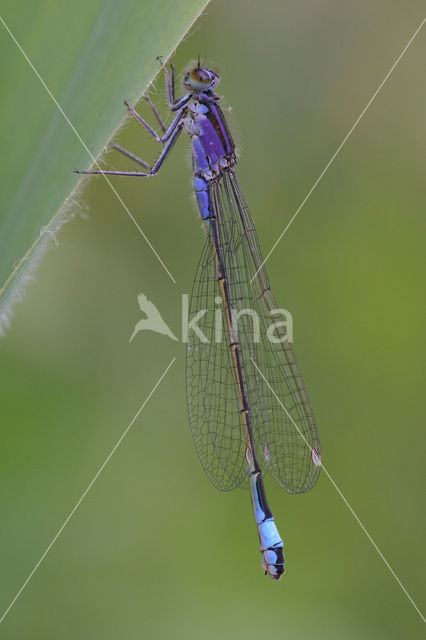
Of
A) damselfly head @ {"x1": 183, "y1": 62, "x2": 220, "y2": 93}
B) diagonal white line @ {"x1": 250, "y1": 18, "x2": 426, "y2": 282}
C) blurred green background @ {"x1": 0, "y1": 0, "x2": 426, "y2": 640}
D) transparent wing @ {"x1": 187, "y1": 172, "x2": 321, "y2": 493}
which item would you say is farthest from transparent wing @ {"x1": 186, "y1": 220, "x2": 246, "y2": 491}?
damselfly head @ {"x1": 183, "y1": 62, "x2": 220, "y2": 93}

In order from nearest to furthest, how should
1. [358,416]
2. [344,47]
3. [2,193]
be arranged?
[2,193], [358,416], [344,47]

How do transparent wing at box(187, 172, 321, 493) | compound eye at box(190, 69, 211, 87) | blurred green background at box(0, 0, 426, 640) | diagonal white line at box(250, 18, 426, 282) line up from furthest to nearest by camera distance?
diagonal white line at box(250, 18, 426, 282) < blurred green background at box(0, 0, 426, 640) < transparent wing at box(187, 172, 321, 493) < compound eye at box(190, 69, 211, 87)

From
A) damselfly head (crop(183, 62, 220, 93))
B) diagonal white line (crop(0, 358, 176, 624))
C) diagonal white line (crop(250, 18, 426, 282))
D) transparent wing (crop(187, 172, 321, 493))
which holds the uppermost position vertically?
diagonal white line (crop(250, 18, 426, 282))

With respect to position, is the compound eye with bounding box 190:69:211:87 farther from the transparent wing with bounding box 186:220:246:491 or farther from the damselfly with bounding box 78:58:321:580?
the transparent wing with bounding box 186:220:246:491

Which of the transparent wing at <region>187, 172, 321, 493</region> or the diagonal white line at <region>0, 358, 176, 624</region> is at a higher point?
the transparent wing at <region>187, 172, 321, 493</region>

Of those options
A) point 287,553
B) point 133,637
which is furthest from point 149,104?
point 133,637

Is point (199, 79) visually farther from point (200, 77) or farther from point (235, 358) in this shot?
point (235, 358)

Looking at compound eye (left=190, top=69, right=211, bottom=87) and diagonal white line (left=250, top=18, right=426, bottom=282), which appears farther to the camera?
diagonal white line (left=250, top=18, right=426, bottom=282)

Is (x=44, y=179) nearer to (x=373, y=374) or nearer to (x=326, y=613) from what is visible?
(x=373, y=374)
